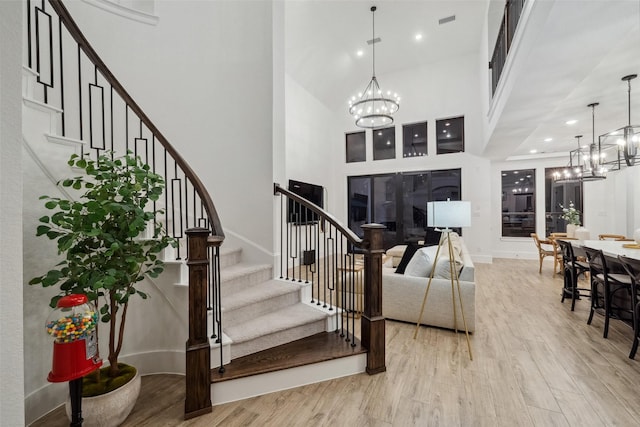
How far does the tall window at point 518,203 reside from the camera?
26.4 feet

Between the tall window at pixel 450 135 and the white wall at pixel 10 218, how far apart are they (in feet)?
27.1

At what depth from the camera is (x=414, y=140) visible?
26.8ft

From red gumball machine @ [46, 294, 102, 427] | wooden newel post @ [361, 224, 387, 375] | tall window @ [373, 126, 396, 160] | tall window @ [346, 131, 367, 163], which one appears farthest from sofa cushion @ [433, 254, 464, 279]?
tall window @ [346, 131, 367, 163]

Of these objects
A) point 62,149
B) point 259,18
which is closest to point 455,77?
point 259,18

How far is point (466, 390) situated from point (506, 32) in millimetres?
4422

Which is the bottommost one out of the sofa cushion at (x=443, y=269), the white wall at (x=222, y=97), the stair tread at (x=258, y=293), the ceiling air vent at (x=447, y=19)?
the stair tread at (x=258, y=293)

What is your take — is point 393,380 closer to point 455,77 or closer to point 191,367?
point 191,367

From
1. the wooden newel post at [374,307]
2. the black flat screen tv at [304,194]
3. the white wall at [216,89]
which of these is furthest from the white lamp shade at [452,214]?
the black flat screen tv at [304,194]

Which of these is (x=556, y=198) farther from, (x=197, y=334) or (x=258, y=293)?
(x=197, y=334)

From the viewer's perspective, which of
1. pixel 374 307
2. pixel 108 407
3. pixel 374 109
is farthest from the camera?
pixel 374 109

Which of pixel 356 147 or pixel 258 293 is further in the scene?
pixel 356 147

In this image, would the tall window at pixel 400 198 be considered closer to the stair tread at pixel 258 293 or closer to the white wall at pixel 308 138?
the white wall at pixel 308 138

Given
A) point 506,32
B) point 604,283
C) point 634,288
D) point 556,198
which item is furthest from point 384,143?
point 634,288

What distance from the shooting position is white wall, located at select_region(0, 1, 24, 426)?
825mm
